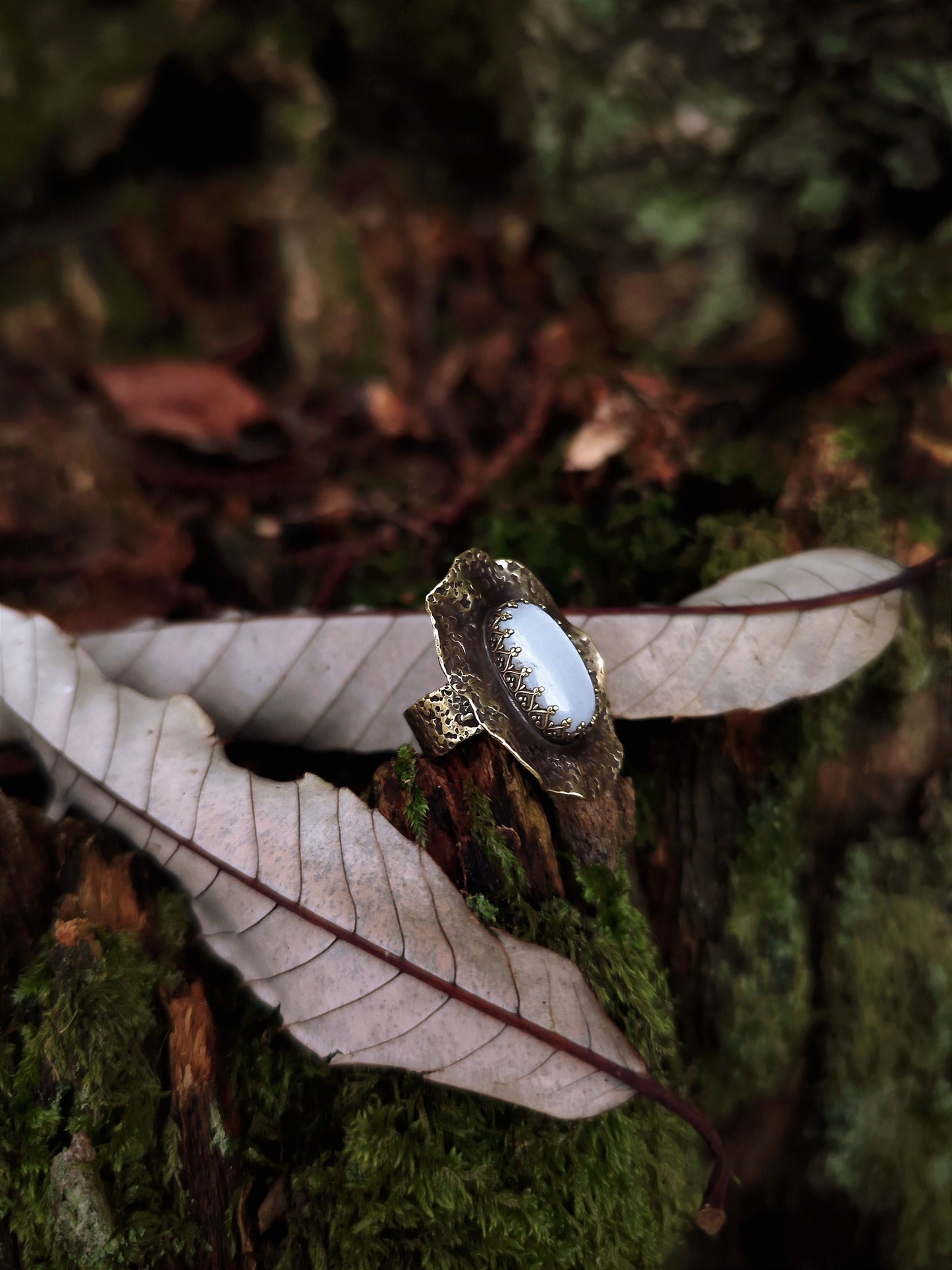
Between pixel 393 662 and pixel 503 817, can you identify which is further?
pixel 393 662

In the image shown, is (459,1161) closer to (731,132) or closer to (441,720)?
(441,720)

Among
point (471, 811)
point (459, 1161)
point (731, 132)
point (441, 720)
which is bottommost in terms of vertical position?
point (459, 1161)

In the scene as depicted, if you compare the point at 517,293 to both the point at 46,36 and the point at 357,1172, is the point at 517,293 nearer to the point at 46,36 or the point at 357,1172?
the point at 46,36

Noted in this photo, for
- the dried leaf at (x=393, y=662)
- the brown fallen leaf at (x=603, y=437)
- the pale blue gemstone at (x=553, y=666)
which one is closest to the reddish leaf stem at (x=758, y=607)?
the dried leaf at (x=393, y=662)

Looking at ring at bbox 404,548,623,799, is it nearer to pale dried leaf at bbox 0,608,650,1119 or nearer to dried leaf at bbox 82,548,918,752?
dried leaf at bbox 82,548,918,752

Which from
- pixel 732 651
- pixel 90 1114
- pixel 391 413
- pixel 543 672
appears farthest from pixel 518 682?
pixel 391 413

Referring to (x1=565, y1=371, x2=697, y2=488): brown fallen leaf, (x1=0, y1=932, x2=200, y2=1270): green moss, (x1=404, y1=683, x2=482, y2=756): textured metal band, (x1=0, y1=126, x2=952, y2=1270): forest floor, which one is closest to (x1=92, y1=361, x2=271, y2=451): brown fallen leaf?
(x1=0, y1=126, x2=952, y2=1270): forest floor

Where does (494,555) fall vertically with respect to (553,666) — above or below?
below
